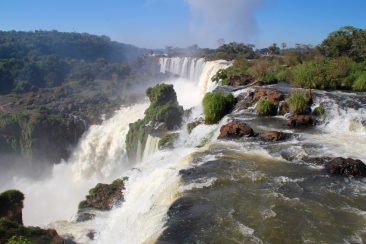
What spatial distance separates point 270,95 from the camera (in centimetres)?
2108

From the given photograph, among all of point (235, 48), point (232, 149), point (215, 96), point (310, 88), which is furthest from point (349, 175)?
point (235, 48)

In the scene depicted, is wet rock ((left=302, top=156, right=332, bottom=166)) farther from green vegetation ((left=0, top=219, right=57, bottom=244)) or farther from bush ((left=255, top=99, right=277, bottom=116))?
green vegetation ((left=0, top=219, right=57, bottom=244))

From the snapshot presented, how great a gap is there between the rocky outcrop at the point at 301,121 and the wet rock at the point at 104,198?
777cm

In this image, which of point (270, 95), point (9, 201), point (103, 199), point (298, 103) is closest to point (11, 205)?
point (9, 201)

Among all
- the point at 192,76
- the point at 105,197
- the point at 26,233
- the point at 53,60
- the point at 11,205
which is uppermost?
the point at 192,76

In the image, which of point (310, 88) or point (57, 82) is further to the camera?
point (57, 82)

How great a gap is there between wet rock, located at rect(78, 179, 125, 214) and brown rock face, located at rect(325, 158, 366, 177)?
724cm

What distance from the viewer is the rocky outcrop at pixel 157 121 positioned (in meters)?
27.2

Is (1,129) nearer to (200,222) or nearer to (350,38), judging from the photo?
(350,38)

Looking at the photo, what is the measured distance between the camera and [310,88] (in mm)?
23422

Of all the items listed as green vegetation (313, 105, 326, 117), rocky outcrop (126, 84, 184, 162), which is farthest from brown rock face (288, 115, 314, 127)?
rocky outcrop (126, 84, 184, 162)

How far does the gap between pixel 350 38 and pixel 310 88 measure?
11658 millimetres

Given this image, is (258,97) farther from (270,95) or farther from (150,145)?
(150,145)

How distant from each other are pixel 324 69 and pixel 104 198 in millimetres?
15085
